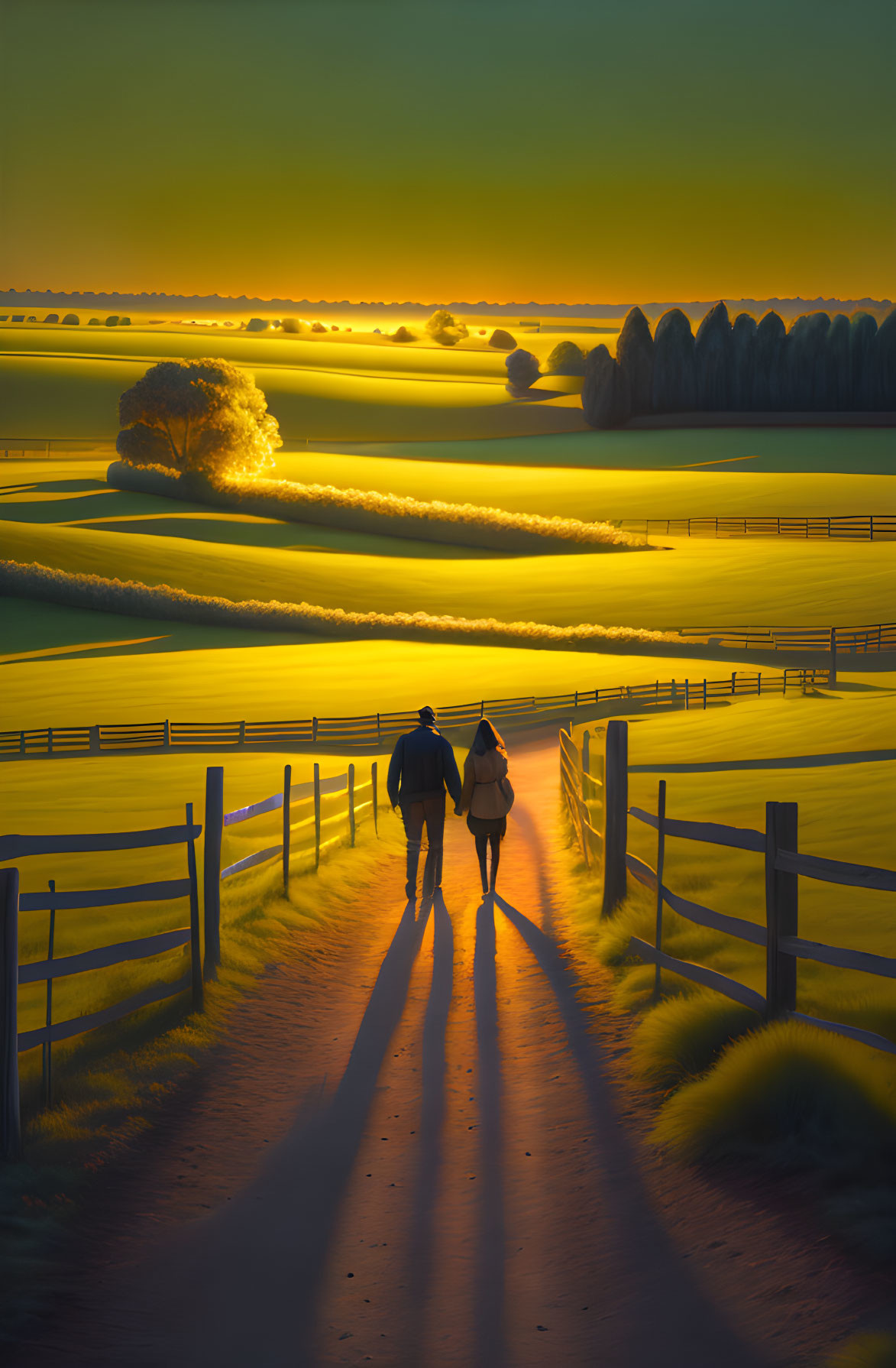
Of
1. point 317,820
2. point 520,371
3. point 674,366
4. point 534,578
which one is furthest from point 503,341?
point 317,820

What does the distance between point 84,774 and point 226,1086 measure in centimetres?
1984

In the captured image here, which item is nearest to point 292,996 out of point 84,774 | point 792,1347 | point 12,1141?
point 12,1141

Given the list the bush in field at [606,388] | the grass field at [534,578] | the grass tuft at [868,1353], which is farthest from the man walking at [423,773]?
the bush in field at [606,388]

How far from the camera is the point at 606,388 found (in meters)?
96.4

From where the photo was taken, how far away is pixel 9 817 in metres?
20.2

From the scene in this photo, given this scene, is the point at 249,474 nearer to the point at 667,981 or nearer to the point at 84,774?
the point at 84,774

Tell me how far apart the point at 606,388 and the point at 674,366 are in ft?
17.7

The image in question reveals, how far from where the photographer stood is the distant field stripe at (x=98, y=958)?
5.88m

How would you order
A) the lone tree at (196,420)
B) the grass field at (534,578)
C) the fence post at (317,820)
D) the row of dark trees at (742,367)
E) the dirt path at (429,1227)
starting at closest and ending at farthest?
the dirt path at (429,1227) → the fence post at (317,820) → the grass field at (534,578) → the lone tree at (196,420) → the row of dark trees at (742,367)

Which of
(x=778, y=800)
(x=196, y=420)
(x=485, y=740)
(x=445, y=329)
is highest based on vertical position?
(x=445, y=329)

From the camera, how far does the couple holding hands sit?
11109mm

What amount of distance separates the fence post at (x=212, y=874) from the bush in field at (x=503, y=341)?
15436 centimetres

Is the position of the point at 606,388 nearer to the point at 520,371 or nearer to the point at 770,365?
the point at 770,365

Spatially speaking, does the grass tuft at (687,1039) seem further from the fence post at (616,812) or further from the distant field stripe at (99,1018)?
the fence post at (616,812)
